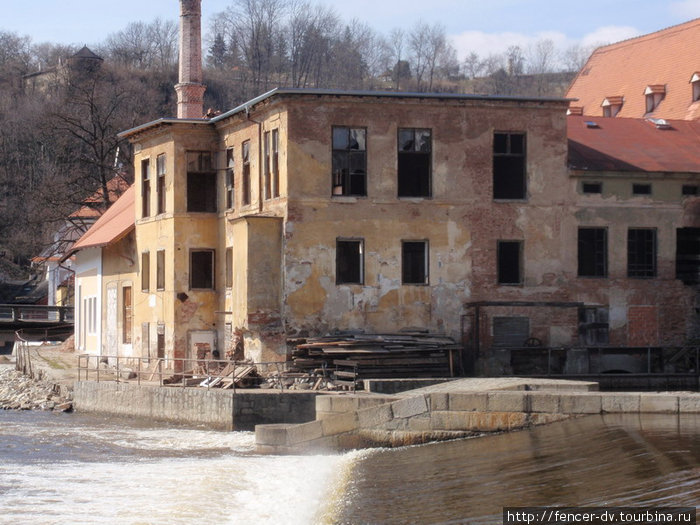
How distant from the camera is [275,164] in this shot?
1318 inches

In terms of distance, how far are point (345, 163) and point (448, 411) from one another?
1275 cm

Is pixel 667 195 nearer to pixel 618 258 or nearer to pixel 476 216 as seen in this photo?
pixel 618 258

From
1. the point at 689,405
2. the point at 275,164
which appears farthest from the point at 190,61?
the point at 689,405

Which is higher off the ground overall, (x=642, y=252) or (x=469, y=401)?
(x=642, y=252)

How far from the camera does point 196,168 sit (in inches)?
1489

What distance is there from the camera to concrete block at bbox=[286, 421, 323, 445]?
23.0m

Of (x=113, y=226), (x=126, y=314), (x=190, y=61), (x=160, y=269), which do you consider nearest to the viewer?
(x=160, y=269)

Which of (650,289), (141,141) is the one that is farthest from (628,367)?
(141,141)

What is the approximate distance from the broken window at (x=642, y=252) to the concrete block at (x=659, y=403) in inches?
624

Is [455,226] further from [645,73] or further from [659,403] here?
[645,73]

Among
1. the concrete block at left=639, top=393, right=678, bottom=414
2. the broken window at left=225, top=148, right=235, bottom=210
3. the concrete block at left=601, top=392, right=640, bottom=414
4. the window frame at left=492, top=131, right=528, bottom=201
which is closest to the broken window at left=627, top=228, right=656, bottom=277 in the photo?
the window frame at left=492, top=131, right=528, bottom=201

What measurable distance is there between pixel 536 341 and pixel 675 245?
16.5ft

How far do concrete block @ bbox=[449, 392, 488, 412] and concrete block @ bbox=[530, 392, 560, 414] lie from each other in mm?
929

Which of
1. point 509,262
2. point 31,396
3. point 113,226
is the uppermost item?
point 113,226
